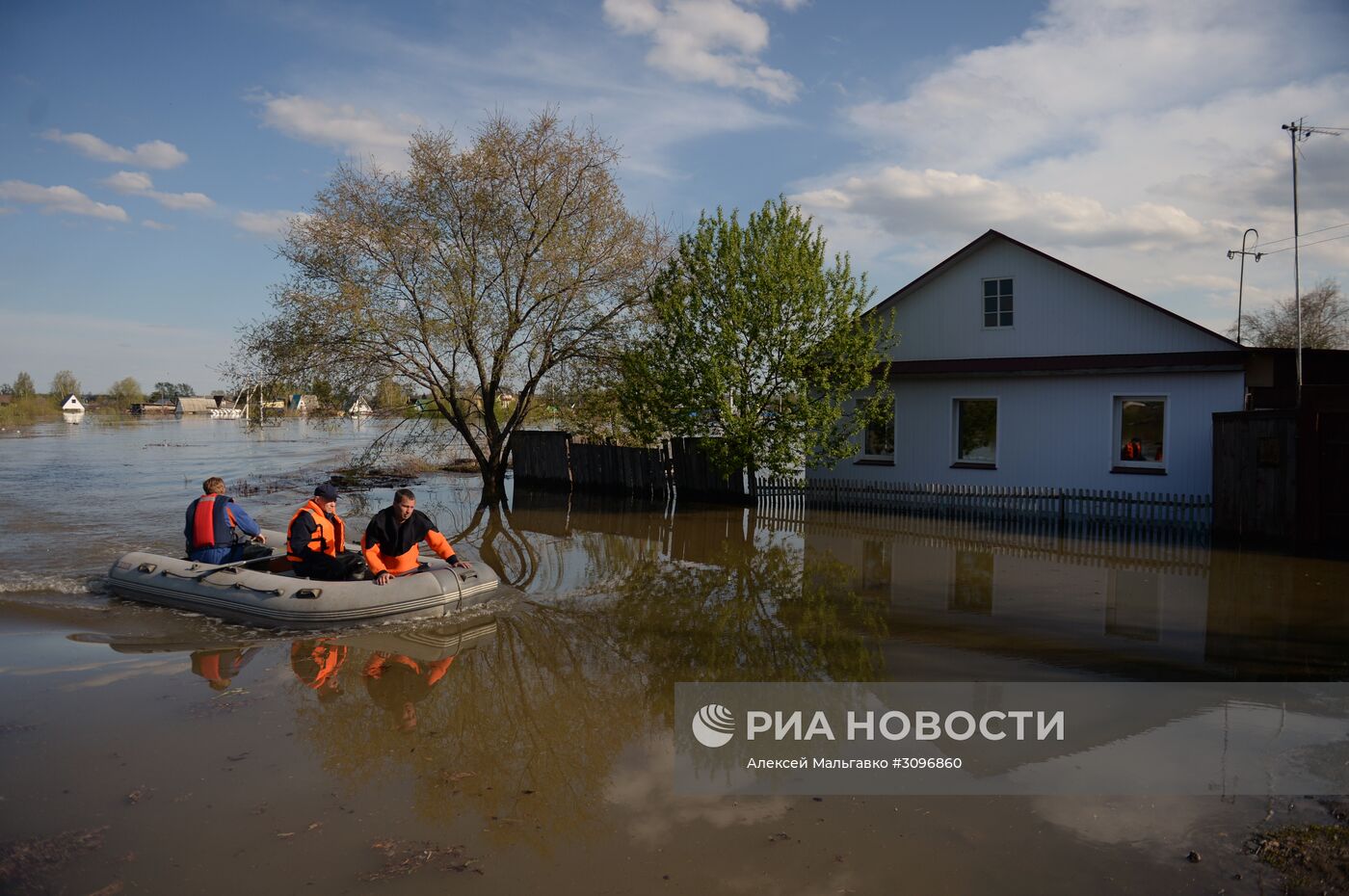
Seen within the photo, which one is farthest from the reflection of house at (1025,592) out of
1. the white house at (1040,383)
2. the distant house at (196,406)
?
the distant house at (196,406)

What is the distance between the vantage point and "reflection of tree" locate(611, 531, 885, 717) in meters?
8.30

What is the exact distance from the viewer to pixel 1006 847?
4.96 meters

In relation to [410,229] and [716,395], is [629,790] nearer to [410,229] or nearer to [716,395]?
[716,395]

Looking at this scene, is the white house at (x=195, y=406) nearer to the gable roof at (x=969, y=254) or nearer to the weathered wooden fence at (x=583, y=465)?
the weathered wooden fence at (x=583, y=465)

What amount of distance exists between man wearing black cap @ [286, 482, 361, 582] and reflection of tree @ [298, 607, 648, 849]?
5.47 ft

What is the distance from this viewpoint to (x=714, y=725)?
692cm

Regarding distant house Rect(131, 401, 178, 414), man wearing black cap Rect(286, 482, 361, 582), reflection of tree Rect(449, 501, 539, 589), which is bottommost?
reflection of tree Rect(449, 501, 539, 589)

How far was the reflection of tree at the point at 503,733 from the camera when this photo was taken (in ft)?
18.3

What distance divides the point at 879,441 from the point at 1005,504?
12.8ft

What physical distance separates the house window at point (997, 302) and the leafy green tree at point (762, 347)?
2.15 metres

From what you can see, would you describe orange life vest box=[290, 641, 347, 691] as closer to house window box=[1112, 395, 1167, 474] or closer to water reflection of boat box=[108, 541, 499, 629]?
water reflection of boat box=[108, 541, 499, 629]

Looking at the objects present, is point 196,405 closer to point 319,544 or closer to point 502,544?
point 502,544

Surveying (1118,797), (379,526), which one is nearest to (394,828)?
(1118,797)

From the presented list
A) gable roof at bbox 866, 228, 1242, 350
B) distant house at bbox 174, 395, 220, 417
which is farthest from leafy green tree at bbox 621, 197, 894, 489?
distant house at bbox 174, 395, 220, 417
